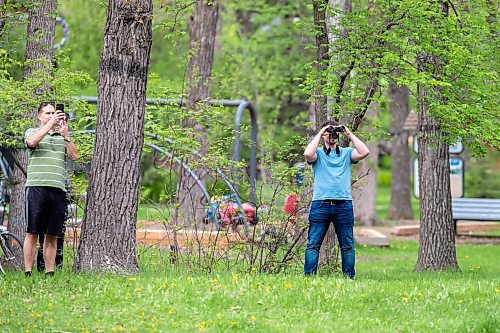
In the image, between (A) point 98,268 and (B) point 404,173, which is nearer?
(A) point 98,268

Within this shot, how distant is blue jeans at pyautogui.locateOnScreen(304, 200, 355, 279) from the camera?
36.4ft

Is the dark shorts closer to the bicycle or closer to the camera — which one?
the bicycle

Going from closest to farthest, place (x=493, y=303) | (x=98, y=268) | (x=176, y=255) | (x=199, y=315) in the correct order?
(x=199, y=315) < (x=493, y=303) < (x=98, y=268) < (x=176, y=255)

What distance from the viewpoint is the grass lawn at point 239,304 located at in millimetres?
8305

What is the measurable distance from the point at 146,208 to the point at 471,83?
4.08 metres

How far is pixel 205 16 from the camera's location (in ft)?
67.3

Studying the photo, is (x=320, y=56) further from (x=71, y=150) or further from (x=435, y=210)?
(x=435, y=210)

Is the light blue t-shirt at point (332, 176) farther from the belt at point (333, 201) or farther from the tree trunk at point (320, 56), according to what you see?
the tree trunk at point (320, 56)

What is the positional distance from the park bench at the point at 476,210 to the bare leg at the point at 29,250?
648 inches

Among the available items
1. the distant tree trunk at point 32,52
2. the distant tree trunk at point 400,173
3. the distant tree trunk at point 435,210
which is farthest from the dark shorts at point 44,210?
the distant tree trunk at point 400,173

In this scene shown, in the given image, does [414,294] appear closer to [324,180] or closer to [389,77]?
[324,180]

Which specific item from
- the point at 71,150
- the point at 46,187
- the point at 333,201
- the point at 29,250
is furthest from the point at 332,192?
the point at 29,250

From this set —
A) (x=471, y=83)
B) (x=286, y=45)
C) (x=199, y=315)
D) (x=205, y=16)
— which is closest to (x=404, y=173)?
(x=286, y=45)

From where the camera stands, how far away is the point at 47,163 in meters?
11.0
